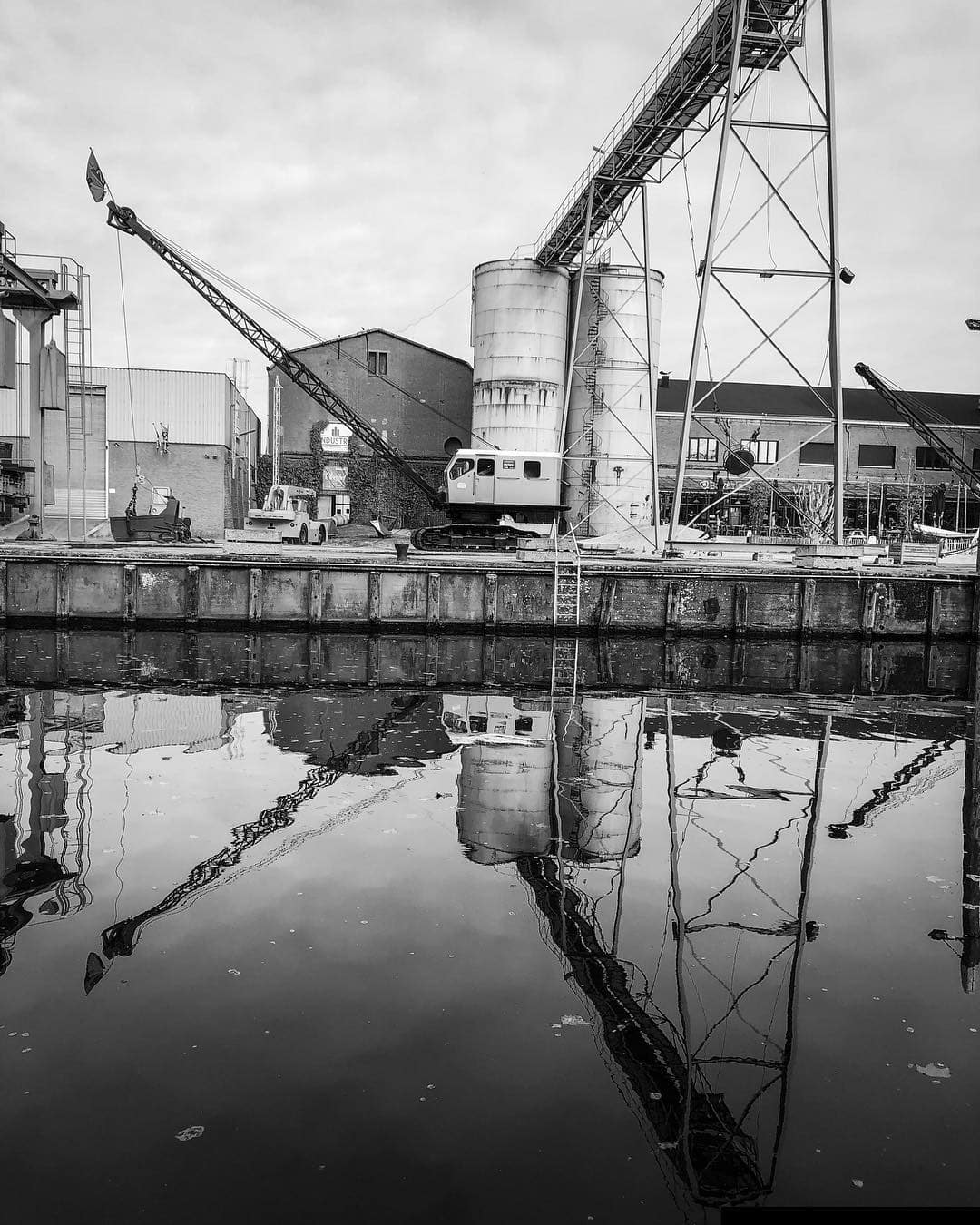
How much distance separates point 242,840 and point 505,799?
2410 millimetres

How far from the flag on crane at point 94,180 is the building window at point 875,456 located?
36705 millimetres

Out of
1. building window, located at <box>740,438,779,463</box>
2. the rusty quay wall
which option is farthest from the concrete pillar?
building window, located at <box>740,438,779,463</box>

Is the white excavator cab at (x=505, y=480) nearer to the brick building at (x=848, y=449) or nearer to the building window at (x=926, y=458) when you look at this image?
the brick building at (x=848, y=449)

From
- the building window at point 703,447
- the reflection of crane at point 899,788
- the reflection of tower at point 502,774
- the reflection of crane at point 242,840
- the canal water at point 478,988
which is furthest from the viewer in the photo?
the building window at point 703,447

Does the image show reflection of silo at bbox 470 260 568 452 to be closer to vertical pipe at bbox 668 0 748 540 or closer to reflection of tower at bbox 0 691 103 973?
vertical pipe at bbox 668 0 748 540

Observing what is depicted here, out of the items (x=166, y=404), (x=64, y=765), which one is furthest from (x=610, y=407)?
(x=64, y=765)

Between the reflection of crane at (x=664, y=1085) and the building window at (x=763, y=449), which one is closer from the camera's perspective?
the reflection of crane at (x=664, y=1085)

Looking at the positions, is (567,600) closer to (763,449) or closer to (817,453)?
(763,449)

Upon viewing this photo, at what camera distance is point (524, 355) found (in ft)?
121

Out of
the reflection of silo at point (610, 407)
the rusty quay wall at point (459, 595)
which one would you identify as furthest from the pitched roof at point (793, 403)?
the rusty quay wall at point (459, 595)

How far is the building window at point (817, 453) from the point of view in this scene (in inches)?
1896

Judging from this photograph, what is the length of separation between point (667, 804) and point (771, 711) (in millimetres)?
5708

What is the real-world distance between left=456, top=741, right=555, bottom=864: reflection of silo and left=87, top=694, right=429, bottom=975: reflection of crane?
120 cm

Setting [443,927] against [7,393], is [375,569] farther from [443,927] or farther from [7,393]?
[7,393]
